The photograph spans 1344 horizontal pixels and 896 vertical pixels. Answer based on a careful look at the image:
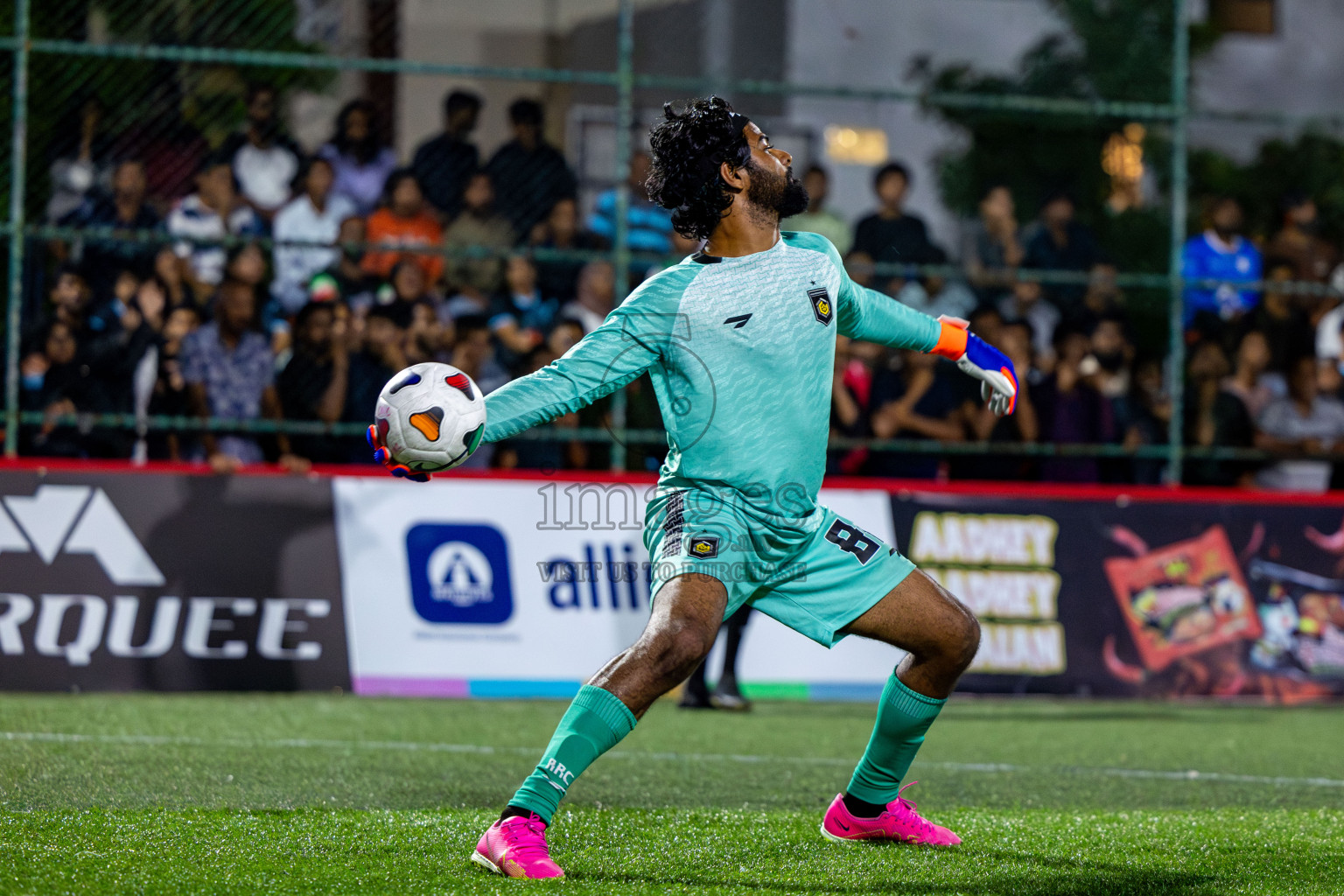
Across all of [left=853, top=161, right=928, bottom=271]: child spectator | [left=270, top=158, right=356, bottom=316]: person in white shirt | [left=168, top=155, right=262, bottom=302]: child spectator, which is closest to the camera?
[left=168, top=155, right=262, bottom=302]: child spectator

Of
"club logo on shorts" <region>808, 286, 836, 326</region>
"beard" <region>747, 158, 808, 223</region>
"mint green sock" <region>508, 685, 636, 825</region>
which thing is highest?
Result: "beard" <region>747, 158, 808, 223</region>

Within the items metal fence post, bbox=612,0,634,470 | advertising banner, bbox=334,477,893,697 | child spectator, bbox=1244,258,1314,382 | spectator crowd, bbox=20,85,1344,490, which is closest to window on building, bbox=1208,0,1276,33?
spectator crowd, bbox=20,85,1344,490

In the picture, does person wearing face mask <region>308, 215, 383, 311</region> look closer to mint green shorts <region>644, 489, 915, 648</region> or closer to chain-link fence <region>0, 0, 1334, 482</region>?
chain-link fence <region>0, 0, 1334, 482</region>

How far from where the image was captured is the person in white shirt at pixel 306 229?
34.9 feet

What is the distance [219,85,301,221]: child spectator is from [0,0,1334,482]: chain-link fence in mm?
16

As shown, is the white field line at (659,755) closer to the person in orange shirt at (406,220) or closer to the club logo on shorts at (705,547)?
the club logo on shorts at (705,547)

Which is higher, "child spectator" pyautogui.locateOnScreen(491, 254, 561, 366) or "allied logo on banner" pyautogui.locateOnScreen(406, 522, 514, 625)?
"child spectator" pyautogui.locateOnScreen(491, 254, 561, 366)

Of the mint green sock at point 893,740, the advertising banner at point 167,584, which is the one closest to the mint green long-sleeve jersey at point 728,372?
the mint green sock at point 893,740

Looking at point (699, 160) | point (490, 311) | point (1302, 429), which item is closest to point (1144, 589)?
point (1302, 429)

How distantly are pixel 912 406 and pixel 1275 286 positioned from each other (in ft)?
8.68

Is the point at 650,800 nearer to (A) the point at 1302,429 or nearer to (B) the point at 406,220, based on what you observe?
(B) the point at 406,220

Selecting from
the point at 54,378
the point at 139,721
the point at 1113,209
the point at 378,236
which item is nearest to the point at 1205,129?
the point at 1113,209

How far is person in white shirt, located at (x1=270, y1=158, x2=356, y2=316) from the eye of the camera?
1064 cm

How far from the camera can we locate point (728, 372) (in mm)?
4531
